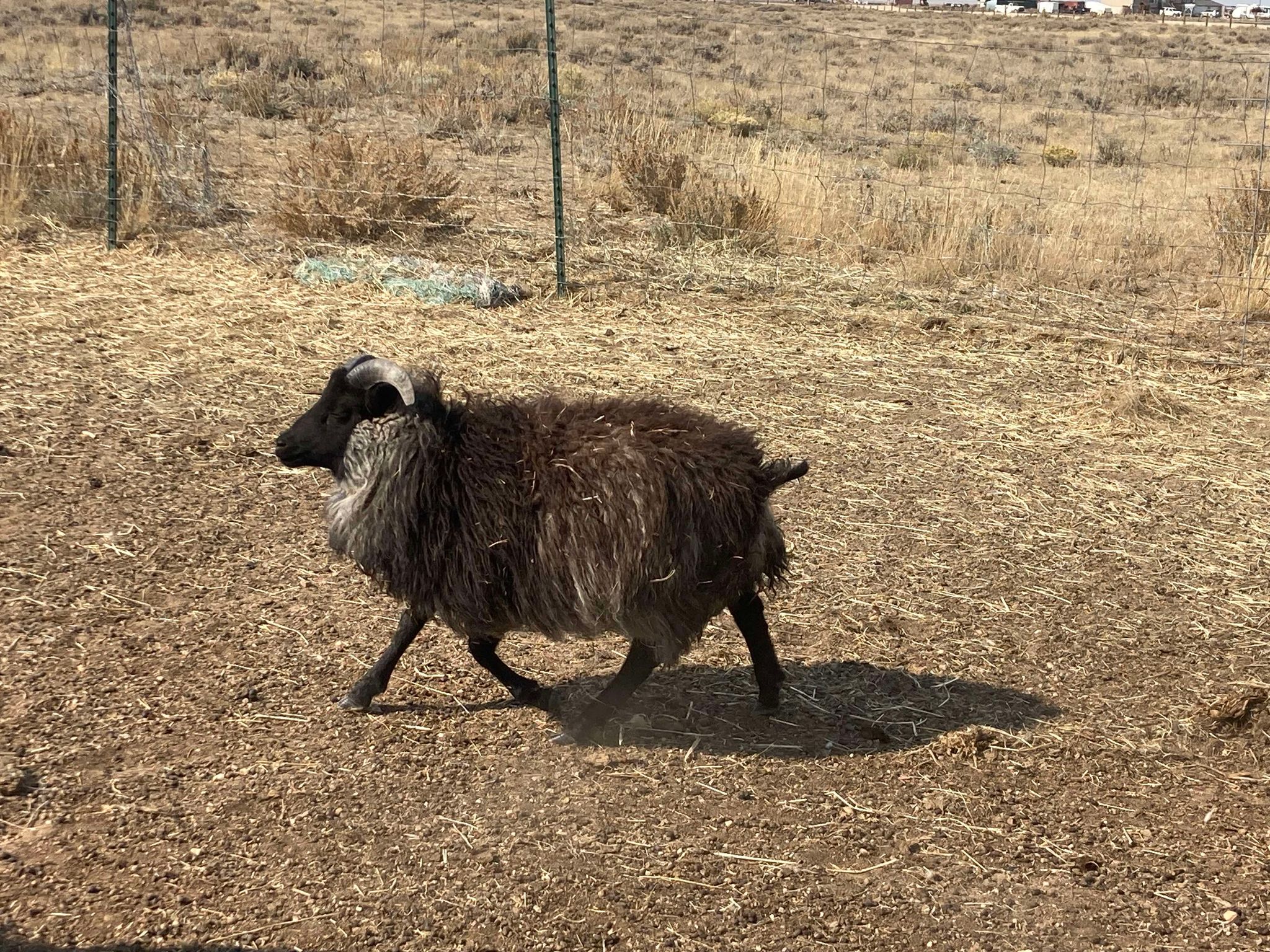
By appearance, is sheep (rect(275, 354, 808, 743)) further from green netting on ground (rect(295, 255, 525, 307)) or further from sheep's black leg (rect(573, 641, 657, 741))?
green netting on ground (rect(295, 255, 525, 307))

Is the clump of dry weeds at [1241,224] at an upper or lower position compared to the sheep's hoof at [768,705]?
upper

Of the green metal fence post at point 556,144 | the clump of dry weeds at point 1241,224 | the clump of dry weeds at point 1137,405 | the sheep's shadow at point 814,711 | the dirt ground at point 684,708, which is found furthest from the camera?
the clump of dry weeds at point 1241,224

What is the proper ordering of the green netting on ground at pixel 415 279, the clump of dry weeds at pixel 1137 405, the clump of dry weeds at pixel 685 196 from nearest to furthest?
1. the clump of dry weeds at pixel 1137 405
2. the green netting on ground at pixel 415 279
3. the clump of dry weeds at pixel 685 196


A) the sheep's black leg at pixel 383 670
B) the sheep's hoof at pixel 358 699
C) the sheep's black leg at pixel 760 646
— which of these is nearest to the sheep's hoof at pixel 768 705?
the sheep's black leg at pixel 760 646

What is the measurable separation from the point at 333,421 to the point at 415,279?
6.39m

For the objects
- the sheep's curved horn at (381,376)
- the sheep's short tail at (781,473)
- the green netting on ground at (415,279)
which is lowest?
the sheep's short tail at (781,473)

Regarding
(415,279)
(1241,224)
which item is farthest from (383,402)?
(1241,224)

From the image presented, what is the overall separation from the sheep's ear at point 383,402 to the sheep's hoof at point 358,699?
1124 millimetres

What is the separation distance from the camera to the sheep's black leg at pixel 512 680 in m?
5.07

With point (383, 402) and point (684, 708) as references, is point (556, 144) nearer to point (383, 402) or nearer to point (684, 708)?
point (383, 402)

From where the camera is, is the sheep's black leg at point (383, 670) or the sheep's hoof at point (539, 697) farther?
the sheep's hoof at point (539, 697)

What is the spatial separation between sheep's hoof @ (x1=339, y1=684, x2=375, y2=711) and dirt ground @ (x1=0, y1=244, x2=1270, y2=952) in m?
0.04

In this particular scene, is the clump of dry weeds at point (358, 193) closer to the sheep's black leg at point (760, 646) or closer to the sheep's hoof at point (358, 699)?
the sheep's hoof at point (358, 699)

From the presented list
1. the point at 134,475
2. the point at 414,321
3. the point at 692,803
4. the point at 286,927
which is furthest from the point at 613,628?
the point at 414,321
